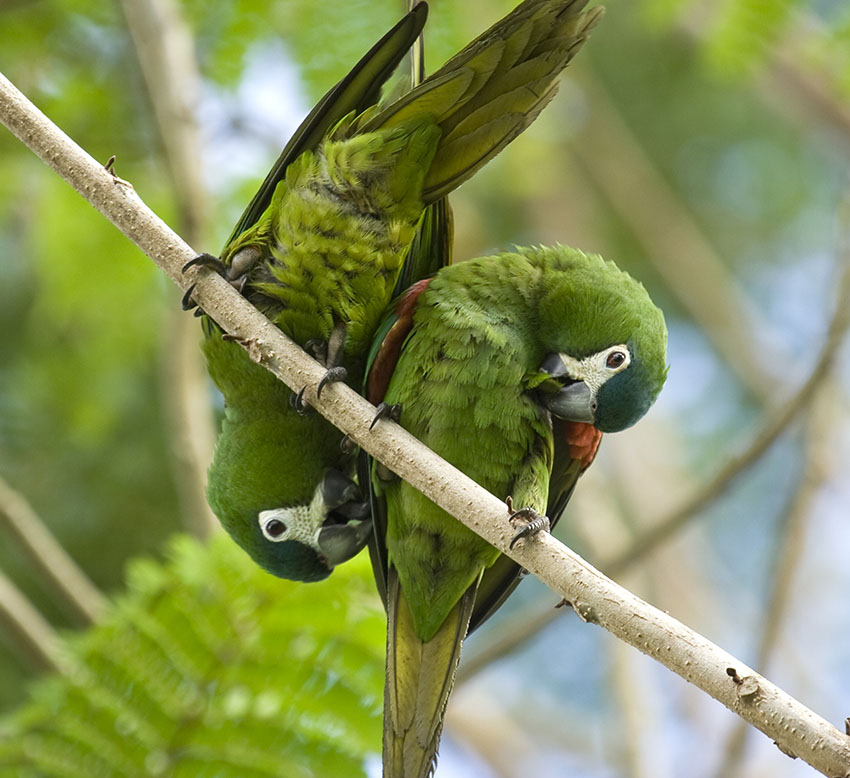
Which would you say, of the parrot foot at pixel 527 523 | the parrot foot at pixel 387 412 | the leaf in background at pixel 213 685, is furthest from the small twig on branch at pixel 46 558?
the parrot foot at pixel 527 523

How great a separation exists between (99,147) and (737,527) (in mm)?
6080

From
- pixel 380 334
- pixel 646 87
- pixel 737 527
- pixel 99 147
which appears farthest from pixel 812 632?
pixel 99 147

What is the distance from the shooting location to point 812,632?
6930 mm

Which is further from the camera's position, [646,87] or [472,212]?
[646,87]

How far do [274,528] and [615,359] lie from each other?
3.95 feet

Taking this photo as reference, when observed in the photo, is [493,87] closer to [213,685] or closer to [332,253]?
[332,253]

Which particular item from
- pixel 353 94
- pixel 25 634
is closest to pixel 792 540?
pixel 353 94

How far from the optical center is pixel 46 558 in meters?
3.99

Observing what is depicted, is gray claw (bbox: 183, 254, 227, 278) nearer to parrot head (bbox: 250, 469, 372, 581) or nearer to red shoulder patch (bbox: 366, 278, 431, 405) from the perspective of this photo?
red shoulder patch (bbox: 366, 278, 431, 405)

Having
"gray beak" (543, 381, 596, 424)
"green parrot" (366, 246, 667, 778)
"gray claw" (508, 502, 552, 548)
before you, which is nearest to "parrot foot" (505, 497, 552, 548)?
"gray claw" (508, 502, 552, 548)

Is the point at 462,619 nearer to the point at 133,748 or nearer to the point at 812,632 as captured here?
the point at 133,748

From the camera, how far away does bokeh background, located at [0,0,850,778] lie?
11.7 feet

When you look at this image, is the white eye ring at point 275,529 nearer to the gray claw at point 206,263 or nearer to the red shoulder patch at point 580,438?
the gray claw at point 206,263

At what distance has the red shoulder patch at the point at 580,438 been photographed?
3266 mm
